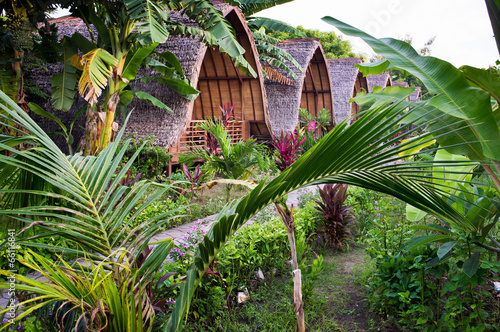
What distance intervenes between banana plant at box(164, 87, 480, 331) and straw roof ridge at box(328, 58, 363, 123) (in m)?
14.2

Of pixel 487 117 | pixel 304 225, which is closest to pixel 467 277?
pixel 487 117

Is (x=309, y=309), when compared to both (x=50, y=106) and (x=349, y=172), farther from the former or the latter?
(x=50, y=106)

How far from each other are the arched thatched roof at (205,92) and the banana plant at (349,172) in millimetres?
5545

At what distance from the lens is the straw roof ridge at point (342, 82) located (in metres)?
15.2

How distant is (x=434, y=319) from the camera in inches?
93.7

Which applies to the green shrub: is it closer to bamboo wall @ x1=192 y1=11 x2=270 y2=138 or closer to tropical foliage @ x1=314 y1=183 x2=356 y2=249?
bamboo wall @ x1=192 y1=11 x2=270 y2=138

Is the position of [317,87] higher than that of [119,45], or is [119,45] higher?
[317,87]

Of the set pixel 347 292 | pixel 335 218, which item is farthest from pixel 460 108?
pixel 335 218

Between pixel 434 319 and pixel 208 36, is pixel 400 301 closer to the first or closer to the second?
pixel 434 319

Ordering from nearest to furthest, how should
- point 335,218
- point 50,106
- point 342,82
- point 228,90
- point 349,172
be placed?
point 349,172
point 335,218
point 50,106
point 228,90
point 342,82

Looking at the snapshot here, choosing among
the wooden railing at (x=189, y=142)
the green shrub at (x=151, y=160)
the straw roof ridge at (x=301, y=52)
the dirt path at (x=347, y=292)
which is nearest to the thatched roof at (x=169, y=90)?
the green shrub at (x=151, y=160)

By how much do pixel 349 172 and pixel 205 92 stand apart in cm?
921

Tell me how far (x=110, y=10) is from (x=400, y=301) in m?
5.50

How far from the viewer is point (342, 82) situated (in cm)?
1532
